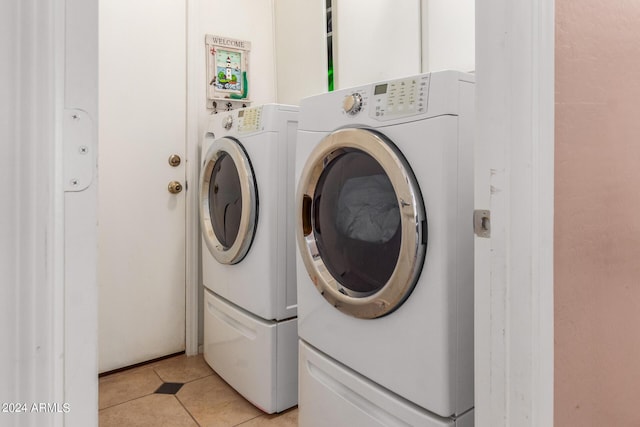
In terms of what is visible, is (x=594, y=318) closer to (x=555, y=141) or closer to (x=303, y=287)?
(x=555, y=141)

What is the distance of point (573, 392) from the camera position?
855 mm

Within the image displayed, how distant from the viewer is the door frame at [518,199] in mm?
725

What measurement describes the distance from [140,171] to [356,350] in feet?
4.56

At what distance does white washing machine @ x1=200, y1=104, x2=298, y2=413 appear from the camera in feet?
5.16

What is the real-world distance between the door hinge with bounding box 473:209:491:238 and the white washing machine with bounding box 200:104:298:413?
0.90 metres

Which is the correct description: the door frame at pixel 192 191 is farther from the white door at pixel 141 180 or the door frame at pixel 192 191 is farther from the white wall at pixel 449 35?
the white wall at pixel 449 35

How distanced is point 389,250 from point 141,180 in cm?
141

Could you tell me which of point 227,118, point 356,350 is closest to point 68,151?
point 356,350

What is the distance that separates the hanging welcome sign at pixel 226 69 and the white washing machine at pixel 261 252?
1.48 feet

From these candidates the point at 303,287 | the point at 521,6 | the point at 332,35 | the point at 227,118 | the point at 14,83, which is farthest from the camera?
the point at 332,35

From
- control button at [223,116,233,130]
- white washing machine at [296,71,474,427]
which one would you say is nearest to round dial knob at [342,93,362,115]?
white washing machine at [296,71,474,427]

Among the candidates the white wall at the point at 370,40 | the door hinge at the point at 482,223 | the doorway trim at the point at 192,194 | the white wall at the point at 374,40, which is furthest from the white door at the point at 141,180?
the door hinge at the point at 482,223

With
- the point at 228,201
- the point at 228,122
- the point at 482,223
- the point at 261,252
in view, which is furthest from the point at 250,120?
the point at 482,223

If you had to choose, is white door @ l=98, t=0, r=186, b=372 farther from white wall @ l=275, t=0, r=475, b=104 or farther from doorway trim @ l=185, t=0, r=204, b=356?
white wall @ l=275, t=0, r=475, b=104
